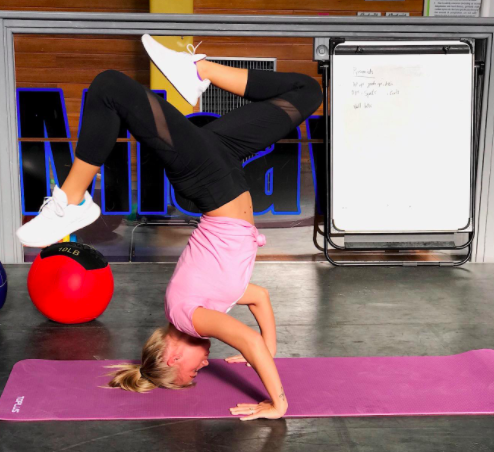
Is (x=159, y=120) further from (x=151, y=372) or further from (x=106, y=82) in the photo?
(x=151, y=372)

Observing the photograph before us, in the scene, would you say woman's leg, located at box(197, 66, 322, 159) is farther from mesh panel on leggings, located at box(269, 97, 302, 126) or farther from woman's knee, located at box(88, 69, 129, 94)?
woman's knee, located at box(88, 69, 129, 94)

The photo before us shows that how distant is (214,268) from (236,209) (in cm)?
22

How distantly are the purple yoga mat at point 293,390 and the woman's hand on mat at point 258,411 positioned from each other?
54 millimetres

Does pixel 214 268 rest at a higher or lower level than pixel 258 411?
higher

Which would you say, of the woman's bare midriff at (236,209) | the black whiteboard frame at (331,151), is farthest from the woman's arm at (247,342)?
the black whiteboard frame at (331,151)

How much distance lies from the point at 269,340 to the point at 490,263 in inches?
92.0

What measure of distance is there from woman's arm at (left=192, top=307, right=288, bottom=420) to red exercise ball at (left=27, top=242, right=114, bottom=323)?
3.34ft

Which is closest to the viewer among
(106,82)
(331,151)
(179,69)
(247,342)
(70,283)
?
(106,82)

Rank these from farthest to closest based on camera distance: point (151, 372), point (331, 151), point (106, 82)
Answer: point (331, 151) → point (151, 372) → point (106, 82)

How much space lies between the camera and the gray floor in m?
1.94

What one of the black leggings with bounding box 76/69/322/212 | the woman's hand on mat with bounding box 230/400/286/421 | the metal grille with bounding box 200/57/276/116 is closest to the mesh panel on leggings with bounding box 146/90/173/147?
the black leggings with bounding box 76/69/322/212

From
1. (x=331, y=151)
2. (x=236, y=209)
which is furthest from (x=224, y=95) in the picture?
(x=236, y=209)

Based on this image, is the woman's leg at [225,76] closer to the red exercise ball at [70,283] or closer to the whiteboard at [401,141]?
the red exercise ball at [70,283]

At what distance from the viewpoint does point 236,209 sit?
211cm
